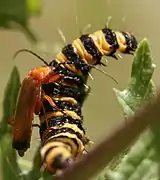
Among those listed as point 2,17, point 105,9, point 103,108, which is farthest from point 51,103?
point 105,9

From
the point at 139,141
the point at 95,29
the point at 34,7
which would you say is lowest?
the point at 95,29

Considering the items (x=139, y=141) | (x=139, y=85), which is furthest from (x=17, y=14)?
(x=139, y=141)

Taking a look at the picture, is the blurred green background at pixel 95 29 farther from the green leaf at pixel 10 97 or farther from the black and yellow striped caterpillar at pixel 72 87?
the green leaf at pixel 10 97

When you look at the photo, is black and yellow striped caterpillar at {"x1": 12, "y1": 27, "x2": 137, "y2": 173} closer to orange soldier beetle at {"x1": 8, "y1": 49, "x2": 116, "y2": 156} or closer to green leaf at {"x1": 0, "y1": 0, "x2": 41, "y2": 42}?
orange soldier beetle at {"x1": 8, "y1": 49, "x2": 116, "y2": 156}

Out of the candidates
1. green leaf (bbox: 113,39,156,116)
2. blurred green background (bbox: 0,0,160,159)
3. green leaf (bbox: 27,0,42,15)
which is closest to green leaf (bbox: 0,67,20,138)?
green leaf (bbox: 113,39,156,116)

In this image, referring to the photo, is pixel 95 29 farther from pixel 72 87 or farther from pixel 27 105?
pixel 27 105
